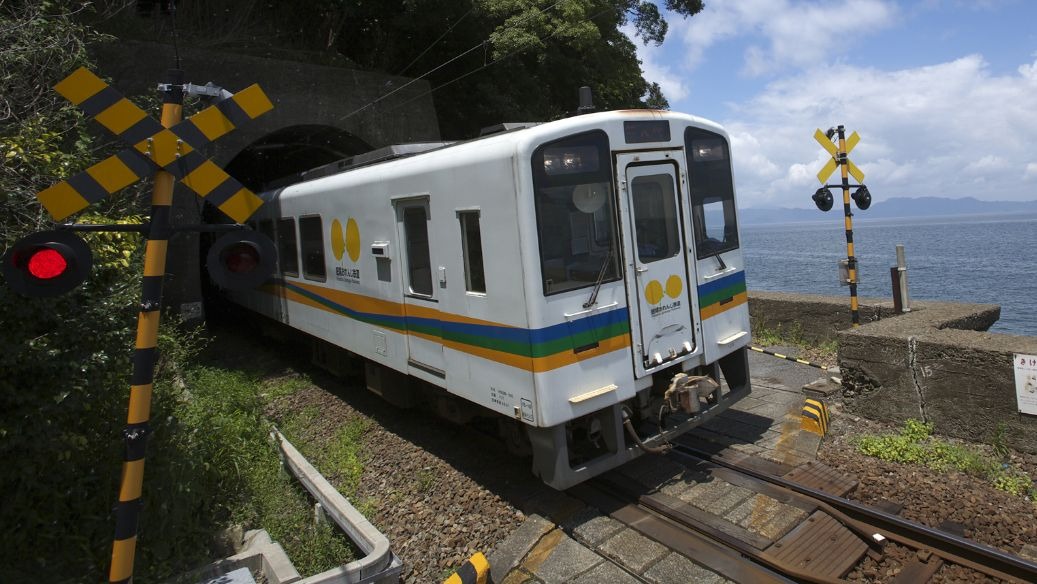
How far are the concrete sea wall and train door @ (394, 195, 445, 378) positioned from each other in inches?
162

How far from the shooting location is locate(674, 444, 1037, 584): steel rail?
3959 millimetres

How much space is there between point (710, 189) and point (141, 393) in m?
4.88

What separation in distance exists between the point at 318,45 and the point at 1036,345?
1971 centimetres

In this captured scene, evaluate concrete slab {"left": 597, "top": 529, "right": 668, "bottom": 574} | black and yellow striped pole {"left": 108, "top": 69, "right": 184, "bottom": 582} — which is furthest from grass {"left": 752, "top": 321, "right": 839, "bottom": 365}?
black and yellow striped pole {"left": 108, "top": 69, "right": 184, "bottom": 582}

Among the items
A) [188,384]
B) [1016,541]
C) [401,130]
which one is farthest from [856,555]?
[401,130]

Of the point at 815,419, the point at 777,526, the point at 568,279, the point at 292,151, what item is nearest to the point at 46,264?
the point at 568,279

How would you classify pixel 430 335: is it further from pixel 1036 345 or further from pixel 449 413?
pixel 1036 345

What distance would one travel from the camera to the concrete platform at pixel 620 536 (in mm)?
4492

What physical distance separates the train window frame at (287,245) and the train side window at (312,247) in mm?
282

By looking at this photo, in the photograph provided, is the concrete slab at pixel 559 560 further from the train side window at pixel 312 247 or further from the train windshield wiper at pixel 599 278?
the train side window at pixel 312 247

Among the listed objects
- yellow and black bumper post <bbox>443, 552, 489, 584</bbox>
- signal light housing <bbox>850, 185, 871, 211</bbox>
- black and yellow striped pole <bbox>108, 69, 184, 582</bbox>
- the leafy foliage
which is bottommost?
yellow and black bumper post <bbox>443, 552, 489, 584</bbox>

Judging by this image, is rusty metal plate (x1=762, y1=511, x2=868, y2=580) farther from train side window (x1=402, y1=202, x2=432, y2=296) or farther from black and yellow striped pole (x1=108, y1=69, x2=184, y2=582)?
black and yellow striped pole (x1=108, y1=69, x2=184, y2=582)

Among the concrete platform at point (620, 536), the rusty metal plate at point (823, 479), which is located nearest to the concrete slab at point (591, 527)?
the concrete platform at point (620, 536)

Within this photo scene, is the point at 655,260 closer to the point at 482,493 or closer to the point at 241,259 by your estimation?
the point at 482,493
